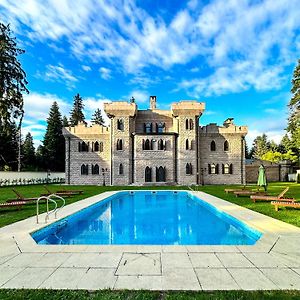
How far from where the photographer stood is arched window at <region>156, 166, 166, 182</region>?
2664 centimetres

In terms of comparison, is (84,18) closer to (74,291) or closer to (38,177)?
(74,291)

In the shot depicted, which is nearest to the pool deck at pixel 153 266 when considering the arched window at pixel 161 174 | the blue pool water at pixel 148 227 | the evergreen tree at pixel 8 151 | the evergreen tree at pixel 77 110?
the blue pool water at pixel 148 227

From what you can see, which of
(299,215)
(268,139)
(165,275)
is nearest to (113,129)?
(299,215)

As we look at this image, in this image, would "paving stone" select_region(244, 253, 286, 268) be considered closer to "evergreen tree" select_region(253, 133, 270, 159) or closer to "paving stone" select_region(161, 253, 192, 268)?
"paving stone" select_region(161, 253, 192, 268)

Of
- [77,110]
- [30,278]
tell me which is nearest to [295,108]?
[30,278]

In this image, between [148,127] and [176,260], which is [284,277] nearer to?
[176,260]

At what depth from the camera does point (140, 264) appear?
4074 millimetres

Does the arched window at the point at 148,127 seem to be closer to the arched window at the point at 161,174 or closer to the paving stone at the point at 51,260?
the arched window at the point at 161,174

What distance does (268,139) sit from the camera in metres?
73.7

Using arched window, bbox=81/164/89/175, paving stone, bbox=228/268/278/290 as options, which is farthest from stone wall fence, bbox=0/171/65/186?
paving stone, bbox=228/268/278/290

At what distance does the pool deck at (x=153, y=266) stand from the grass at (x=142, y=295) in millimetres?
152

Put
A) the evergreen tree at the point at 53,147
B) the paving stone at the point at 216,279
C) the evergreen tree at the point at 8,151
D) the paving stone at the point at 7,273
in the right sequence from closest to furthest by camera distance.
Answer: the paving stone at the point at 216,279, the paving stone at the point at 7,273, the evergreen tree at the point at 8,151, the evergreen tree at the point at 53,147

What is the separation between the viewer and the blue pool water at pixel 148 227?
642 centimetres

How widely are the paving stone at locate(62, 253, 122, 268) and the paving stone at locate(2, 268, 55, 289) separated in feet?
1.18
